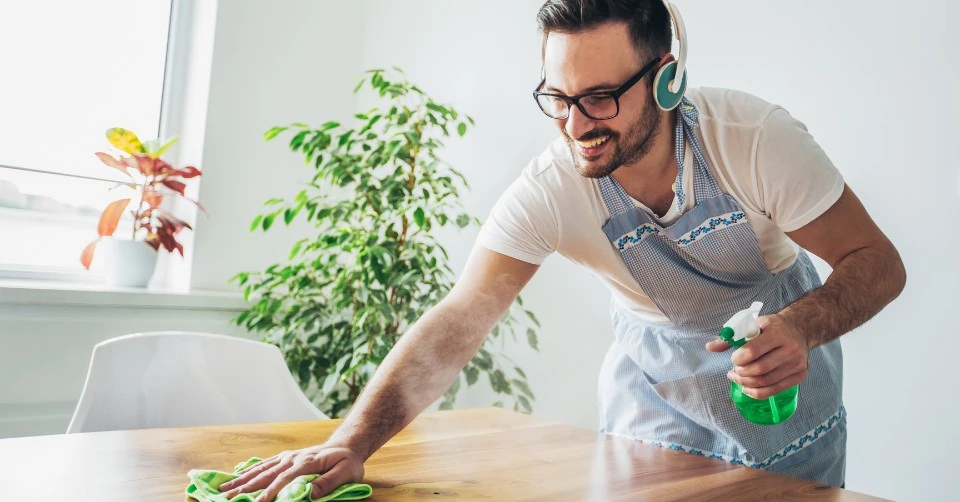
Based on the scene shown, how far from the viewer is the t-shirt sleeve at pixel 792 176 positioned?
1361 mm

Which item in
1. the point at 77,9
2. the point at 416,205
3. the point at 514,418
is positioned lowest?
the point at 514,418

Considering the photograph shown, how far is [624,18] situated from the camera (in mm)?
1406

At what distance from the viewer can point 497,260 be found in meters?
1.55

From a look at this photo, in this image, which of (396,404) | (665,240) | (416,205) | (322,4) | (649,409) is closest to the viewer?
(396,404)

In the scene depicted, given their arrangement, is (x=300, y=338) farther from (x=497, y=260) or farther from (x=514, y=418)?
(x=497, y=260)

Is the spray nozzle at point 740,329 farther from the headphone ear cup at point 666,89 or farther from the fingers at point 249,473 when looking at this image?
the fingers at point 249,473

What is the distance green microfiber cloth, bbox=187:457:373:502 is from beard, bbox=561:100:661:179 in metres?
0.70

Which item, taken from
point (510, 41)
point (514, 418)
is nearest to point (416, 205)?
point (510, 41)

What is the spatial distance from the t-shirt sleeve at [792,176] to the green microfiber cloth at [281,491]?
2.85ft

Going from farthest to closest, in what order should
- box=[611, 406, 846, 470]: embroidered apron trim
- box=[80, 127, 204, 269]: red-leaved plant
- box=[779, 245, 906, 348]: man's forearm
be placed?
1. box=[80, 127, 204, 269]: red-leaved plant
2. box=[611, 406, 846, 470]: embroidered apron trim
3. box=[779, 245, 906, 348]: man's forearm

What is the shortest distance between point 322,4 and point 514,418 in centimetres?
244

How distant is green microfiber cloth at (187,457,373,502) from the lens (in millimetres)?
1017

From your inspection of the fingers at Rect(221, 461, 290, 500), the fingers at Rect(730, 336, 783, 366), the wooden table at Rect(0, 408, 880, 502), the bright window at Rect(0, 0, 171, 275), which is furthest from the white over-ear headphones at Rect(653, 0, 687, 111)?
the bright window at Rect(0, 0, 171, 275)

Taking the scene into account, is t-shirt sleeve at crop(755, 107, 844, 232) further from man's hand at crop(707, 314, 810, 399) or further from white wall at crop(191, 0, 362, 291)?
white wall at crop(191, 0, 362, 291)
